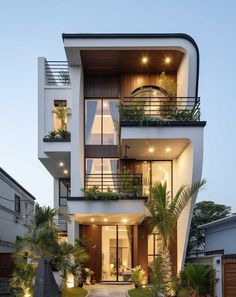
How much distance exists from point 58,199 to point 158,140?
9.52 meters

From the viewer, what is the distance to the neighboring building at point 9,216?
28.8m

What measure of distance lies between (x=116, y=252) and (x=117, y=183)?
4.01 m

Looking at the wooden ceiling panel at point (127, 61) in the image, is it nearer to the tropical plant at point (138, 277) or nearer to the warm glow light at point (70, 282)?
the tropical plant at point (138, 277)

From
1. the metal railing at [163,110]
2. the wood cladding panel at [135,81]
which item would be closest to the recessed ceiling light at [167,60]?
the wood cladding panel at [135,81]

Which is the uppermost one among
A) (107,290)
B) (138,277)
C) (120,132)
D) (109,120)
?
(109,120)

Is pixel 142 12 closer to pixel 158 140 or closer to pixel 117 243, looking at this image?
pixel 158 140

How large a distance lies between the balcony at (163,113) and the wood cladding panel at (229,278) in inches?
233

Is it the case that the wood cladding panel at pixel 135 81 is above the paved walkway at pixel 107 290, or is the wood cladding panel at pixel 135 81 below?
above

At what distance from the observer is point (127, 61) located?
72.9 ft

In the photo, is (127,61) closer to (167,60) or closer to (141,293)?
(167,60)

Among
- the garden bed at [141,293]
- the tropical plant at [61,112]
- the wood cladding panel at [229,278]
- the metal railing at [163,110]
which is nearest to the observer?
the wood cladding panel at [229,278]

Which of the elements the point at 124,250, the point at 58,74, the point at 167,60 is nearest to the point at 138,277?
the point at 124,250

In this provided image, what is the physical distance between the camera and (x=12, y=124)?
48906mm

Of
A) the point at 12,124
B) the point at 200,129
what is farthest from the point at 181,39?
the point at 12,124
